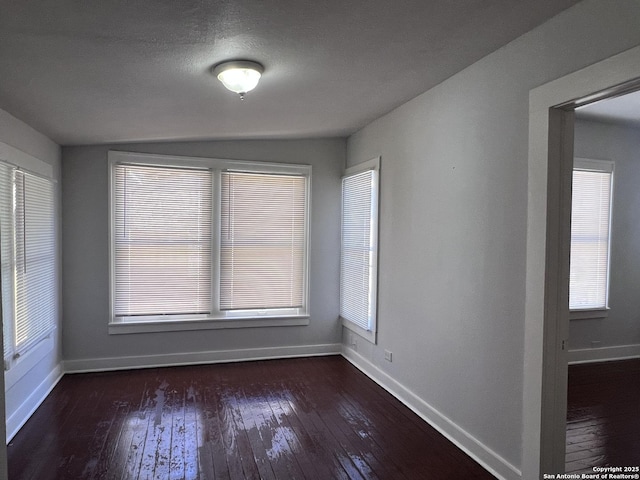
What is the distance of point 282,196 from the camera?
5.01m

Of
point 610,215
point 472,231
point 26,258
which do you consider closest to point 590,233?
point 610,215

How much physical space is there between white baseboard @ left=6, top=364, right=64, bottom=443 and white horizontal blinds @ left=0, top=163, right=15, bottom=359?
1.69ft

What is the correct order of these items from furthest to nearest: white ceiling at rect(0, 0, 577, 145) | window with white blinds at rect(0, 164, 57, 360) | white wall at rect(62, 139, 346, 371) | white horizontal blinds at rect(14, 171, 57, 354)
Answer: white wall at rect(62, 139, 346, 371), white horizontal blinds at rect(14, 171, 57, 354), window with white blinds at rect(0, 164, 57, 360), white ceiling at rect(0, 0, 577, 145)

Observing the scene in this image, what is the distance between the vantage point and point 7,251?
3.01 metres

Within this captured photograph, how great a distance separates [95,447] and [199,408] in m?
0.84

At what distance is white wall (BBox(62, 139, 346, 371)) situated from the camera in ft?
14.3

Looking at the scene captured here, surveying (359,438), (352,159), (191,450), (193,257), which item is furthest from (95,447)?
(352,159)

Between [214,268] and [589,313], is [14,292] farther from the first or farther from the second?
[589,313]

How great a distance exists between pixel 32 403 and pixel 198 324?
65.4 inches

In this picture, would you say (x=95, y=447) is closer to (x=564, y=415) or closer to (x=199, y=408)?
(x=199, y=408)

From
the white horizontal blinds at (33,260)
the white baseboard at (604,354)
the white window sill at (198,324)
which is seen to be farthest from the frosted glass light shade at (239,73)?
the white baseboard at (604,354)

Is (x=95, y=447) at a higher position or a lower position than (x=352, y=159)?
lower

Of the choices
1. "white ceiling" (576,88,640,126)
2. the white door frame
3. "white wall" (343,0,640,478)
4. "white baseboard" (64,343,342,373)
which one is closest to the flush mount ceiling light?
"white wall" (343,0,640,478)

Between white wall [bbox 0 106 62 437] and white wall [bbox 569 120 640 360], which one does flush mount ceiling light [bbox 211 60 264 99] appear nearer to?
white wall [bbox 0 106 62 437]
